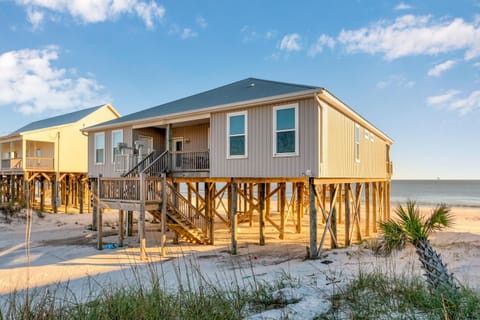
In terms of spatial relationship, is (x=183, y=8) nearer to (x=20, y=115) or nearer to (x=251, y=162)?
(x=251, y=162)

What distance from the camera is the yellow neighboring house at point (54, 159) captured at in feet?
82.0

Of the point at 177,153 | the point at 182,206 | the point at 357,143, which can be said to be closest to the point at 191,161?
the point at 177,153

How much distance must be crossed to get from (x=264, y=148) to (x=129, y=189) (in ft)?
18.9

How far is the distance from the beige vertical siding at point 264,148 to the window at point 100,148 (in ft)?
26.1

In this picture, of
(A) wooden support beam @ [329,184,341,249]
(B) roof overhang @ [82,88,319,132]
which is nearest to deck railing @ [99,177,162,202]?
(B) roof overhang @ [82,88,319,132]

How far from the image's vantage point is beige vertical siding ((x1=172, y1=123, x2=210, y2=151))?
15500mm

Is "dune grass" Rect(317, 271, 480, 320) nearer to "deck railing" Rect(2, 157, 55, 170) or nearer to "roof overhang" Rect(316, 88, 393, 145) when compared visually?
"roof overhang" Rect(316, 88, 393, 145)

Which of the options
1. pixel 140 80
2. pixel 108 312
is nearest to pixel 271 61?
pixel 140 80

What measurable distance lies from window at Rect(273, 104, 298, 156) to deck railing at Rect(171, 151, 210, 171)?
3704 millimetres

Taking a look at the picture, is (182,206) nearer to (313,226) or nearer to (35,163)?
(313,226)

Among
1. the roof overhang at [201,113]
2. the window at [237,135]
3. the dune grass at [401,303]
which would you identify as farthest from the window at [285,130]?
the dune grass at [401,303]

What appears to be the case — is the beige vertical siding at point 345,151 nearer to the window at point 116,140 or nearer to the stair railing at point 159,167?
the stair railing at point 159,167

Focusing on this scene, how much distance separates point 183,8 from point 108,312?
722 inches

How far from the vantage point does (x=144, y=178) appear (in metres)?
11.7
